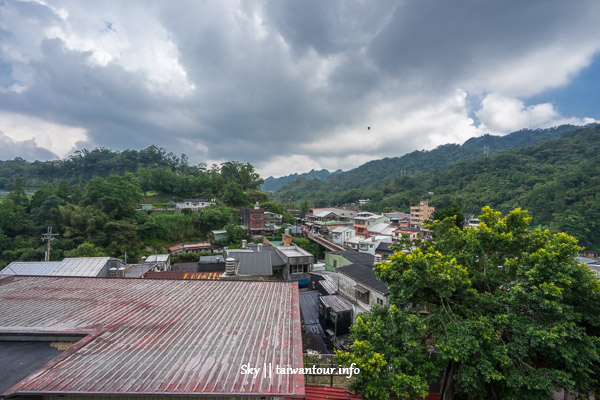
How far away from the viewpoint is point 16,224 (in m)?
31.5

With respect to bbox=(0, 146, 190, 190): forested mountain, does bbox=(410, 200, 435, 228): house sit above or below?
below

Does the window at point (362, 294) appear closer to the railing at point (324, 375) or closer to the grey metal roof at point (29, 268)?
the railing at point (324, 375)

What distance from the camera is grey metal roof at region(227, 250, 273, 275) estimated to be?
20.0 meters

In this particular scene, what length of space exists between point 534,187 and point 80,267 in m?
75.6

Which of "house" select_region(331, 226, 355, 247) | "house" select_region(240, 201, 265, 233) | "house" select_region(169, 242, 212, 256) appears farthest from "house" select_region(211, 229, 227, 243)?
"house" select_region(331, 226, 355, 247)

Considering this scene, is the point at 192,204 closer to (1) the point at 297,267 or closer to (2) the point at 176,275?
(2) the point at 176,275

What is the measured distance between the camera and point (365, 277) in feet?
53.5

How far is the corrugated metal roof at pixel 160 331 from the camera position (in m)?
4.29

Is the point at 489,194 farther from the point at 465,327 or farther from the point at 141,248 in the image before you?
the point at 141,248

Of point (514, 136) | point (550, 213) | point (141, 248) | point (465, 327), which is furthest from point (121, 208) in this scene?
point (514, 136)

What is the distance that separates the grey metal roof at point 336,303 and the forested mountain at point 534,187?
45.9 metres

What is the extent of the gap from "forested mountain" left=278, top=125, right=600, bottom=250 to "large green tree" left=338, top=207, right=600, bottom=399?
159 ft

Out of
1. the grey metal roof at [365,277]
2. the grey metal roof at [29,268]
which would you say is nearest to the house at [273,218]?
the grey metal roof at [365,277]

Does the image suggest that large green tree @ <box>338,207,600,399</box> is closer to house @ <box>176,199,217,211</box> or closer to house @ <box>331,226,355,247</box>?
house @ <box>331,226,355,247</box>
